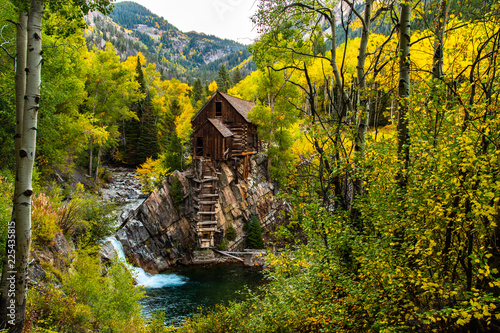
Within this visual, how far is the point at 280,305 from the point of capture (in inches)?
232

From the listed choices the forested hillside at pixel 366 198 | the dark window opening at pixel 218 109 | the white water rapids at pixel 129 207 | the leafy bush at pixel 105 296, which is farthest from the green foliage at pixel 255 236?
the leafy bush at pixel 105 296

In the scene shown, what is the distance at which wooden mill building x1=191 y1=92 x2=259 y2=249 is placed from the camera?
75.8 ft

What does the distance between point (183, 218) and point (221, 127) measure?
27.9 ft

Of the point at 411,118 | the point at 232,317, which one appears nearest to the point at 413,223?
the point at 411,118

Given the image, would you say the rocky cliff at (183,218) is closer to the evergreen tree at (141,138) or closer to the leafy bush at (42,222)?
the leafy bush at (42,222)

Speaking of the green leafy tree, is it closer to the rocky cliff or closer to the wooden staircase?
the rocky cliff

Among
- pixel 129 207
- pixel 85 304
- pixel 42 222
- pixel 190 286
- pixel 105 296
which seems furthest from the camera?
pixel 129 207

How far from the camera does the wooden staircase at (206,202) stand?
74.5 feet

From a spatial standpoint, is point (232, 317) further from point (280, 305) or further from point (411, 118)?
point (411, 118)

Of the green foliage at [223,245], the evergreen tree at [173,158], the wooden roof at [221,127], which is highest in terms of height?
the wooden roof at [221,127]

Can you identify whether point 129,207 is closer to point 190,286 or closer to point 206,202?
point 206,202

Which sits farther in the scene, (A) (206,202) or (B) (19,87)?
(A) (206,202)

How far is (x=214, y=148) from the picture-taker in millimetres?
24188

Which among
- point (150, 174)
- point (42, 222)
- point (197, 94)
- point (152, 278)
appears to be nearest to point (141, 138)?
point (150, 174)
